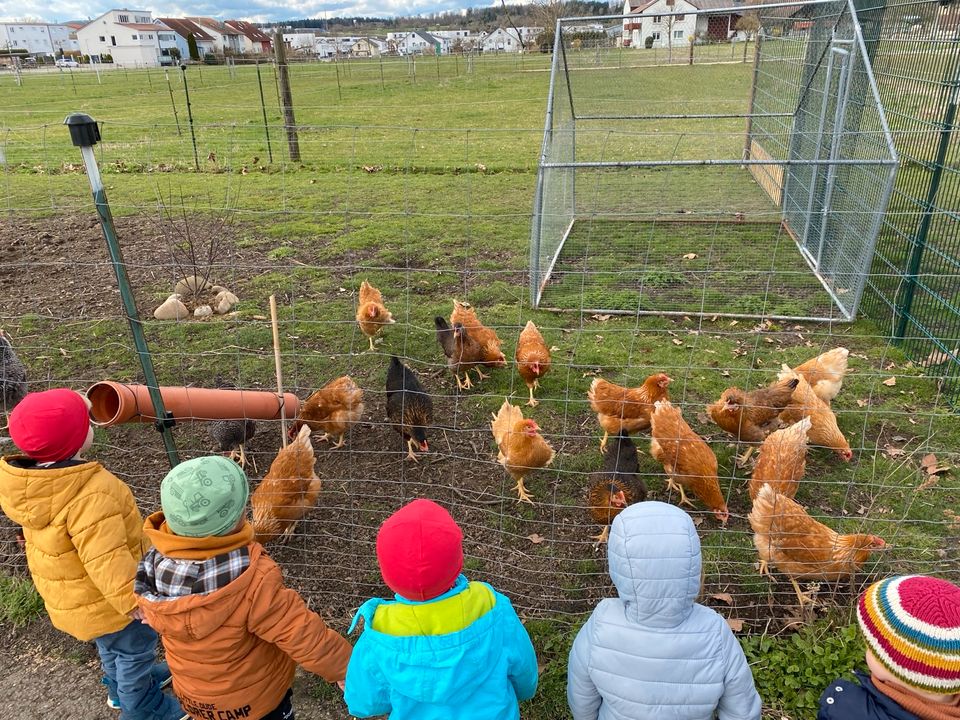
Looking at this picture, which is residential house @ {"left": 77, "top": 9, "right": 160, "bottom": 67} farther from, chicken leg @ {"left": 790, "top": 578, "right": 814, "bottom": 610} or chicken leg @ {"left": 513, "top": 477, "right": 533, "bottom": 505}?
chicken leg @ {"left": 790, "top": 578, "right": 814, "bottom": 610}

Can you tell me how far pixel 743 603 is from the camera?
3.21 m

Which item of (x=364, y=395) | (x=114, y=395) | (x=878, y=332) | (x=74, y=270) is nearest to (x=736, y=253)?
(x=878, y=332)

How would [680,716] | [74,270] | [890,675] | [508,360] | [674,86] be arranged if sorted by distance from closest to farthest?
1. [890,675]
2. [680,716]
3. [508,360]
4. [74,270]
5. [674,86]

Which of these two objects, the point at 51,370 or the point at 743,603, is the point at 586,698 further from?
the point at 51,370

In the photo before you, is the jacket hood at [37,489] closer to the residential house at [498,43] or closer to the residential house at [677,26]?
the residential house at [677,26]

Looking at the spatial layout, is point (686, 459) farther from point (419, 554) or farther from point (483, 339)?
point (419, 554)

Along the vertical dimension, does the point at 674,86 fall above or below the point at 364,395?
above

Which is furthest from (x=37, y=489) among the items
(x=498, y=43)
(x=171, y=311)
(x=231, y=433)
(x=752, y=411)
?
(x=498, y=43)

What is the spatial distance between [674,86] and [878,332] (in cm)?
939

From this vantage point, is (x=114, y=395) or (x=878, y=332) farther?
(x=878, y=332)

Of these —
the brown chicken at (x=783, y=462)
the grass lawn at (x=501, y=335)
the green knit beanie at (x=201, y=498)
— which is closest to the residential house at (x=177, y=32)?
the grass lawn at (x=501, y=335)

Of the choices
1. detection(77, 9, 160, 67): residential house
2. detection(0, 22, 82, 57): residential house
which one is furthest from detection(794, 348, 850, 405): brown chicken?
detection(0, 22, 82, 57): residential house

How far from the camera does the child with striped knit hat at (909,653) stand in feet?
4.83

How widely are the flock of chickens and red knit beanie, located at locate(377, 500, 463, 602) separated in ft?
6.18
